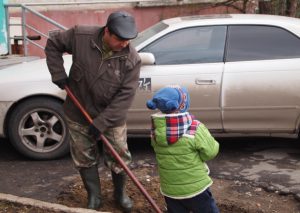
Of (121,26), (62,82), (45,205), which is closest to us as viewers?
(121,26)

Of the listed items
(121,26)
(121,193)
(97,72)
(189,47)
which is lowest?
(121,193)

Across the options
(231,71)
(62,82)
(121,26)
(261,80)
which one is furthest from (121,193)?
(261,80)

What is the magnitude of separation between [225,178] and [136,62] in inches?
72.1

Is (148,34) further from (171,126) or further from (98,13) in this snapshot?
(98,13)

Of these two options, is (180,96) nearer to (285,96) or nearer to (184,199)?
(184,199)

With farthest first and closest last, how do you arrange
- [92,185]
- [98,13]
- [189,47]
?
[98,13] → [189,47] → [92,185]

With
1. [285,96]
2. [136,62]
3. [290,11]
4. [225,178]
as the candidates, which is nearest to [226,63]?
[285,96]

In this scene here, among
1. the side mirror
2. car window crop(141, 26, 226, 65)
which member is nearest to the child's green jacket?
the side mirror

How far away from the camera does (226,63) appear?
568 cm

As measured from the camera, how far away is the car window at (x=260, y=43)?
18.8 ft

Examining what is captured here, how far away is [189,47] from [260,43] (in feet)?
2.50

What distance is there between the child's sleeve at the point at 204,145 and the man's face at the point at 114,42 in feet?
2.77

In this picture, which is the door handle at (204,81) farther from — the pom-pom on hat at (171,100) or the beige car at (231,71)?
the pom-pom on hat at (171,100)

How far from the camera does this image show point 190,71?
5637mm
